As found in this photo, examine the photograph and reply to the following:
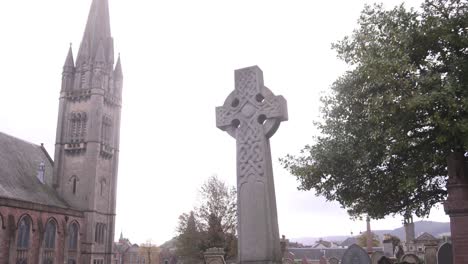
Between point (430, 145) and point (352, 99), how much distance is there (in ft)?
10.7

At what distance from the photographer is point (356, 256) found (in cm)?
1952

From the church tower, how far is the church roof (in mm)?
2168

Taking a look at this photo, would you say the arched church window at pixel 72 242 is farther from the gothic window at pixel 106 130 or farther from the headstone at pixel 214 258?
the headstone at pixel 214 258

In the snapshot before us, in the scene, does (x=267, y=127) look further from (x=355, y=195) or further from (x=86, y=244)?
(x=86, y=244)

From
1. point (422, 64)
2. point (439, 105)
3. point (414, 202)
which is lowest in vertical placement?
point (414, 202)

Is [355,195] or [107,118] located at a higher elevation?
[107,118]

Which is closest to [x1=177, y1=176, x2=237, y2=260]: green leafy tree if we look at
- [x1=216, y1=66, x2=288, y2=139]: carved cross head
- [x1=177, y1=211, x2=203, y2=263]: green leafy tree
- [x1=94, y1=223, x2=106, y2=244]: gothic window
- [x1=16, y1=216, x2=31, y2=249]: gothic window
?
[x1=177, y1=211, x2=203, y2=263]: green leafy tree

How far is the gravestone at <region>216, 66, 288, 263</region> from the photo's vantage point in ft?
26.0

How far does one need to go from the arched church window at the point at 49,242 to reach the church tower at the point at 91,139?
11.9ft

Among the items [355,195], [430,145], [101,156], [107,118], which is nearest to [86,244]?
[101,156]

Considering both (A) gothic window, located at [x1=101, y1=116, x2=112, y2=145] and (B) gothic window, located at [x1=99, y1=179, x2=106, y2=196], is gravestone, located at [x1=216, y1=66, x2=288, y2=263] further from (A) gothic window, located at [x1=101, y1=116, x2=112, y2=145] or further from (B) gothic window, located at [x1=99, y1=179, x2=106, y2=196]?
(A) gothic window, located at [x1=101, y1=116, x2=112, y2=145]

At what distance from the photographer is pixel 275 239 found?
7.98m

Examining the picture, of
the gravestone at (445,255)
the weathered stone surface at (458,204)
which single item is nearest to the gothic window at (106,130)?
the gravestone at (445,255)

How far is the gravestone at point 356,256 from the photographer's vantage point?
19.3 metres
